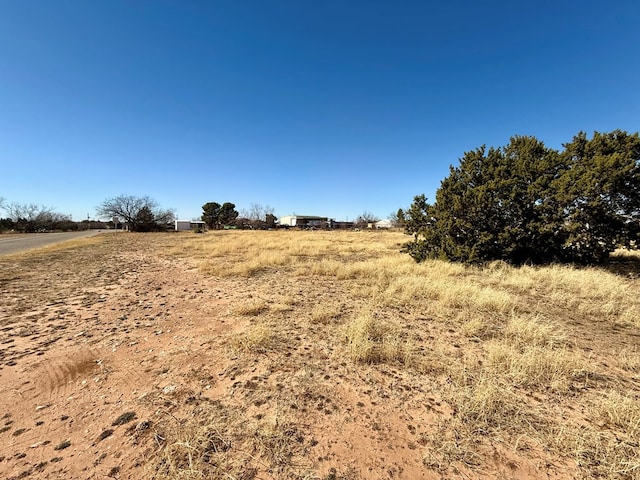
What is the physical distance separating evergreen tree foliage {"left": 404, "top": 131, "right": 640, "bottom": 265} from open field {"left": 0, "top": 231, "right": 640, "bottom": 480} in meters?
4.34

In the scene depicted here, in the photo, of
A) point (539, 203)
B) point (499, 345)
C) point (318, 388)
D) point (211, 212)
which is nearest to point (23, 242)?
point (318, 388)

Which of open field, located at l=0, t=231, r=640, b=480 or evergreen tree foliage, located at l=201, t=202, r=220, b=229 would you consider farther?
evergreen tree foliage, located at l=201, t=202, r=220, b=229

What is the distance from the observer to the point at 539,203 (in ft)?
32.9

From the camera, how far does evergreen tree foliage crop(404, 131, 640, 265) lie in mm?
8641

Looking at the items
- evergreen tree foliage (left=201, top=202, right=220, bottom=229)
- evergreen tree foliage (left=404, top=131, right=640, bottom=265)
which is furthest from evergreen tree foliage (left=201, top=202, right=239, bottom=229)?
evergreen tree foliage (left=404, top=131, right=640, bottom=265)

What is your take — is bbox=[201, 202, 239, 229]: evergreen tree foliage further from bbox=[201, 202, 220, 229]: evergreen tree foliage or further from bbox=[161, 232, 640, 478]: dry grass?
bbox=[161, 232, 640, 478]: dry grass

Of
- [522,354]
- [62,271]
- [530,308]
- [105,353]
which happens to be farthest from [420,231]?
[62,271]

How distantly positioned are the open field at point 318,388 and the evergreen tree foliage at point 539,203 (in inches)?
171

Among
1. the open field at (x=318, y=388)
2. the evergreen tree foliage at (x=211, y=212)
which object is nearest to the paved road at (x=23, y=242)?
the open field at (x=318, y=388)

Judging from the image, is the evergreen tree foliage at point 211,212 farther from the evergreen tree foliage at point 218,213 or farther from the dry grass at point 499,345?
the dry grass at point 499,345

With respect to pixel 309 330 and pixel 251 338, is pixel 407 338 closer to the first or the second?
pixel 309 330

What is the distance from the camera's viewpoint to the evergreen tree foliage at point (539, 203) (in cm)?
864

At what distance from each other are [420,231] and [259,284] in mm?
7957

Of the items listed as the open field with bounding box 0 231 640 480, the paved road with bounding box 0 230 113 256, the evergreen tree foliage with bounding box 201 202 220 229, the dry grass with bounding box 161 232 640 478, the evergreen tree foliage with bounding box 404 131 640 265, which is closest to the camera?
the open field with bounding box 0 231 640 480
